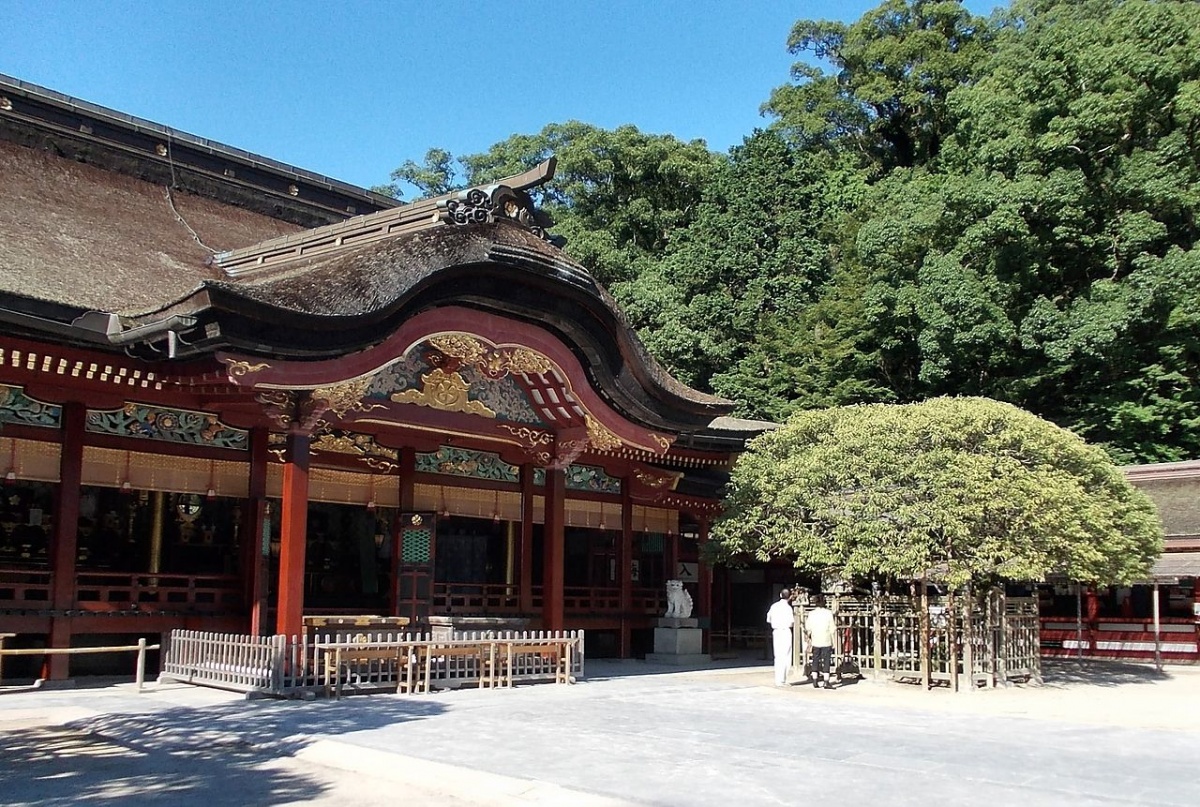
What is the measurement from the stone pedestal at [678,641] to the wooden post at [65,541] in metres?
11.0

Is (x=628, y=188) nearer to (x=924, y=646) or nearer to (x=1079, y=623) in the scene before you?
(x=1079, y=623)

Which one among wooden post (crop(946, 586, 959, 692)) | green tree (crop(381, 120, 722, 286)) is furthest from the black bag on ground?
green tree (crop(381, 120, 722, 286))

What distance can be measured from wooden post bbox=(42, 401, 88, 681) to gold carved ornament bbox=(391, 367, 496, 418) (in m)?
4.21

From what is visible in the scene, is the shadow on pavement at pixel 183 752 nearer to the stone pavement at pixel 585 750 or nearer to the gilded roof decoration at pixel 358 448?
the stone pavement at pixel 585 750

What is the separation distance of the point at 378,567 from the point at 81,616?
25.2 feet

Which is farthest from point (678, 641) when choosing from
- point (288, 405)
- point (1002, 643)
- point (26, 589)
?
point (26, 589)

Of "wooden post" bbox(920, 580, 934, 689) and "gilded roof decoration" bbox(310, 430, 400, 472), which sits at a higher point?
"gilded roof decoration" bbox(310, 430, 400, 472)

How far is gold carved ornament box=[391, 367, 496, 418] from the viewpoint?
1599 cm

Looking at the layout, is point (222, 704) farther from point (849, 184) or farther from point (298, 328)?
point (849, 184)

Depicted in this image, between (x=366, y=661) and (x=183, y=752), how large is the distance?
4.66 m

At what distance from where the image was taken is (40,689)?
1327 centimetres

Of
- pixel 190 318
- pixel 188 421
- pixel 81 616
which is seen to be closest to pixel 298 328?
pixel 190 318

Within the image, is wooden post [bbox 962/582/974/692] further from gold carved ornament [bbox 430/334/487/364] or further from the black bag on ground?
gold carved ornament [bbox 430/334/487/364]

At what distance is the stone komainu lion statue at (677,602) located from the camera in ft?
70.7
